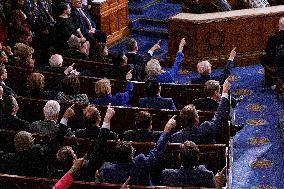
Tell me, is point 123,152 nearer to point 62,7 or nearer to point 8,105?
point 8,105

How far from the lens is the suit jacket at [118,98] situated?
199 inches

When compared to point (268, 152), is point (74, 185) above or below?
above

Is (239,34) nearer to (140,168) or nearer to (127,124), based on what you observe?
(127,124)

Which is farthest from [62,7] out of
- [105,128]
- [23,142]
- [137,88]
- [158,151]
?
[158,151]

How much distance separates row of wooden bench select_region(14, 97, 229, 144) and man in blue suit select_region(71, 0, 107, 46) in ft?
8.33

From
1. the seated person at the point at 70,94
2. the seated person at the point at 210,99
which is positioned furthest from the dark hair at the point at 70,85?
the seated person at the point at 210,99

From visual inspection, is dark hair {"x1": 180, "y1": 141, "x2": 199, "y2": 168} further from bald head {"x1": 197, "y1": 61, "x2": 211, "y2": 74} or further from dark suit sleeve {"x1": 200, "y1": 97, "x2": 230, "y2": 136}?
bald head {"x1": 197, "y1": 61, "x2": 211, "y2": 74}

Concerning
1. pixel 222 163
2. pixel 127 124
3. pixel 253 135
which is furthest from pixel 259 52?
pixel 222 163

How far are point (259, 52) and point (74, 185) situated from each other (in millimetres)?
4513

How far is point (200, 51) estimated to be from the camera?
7328mm

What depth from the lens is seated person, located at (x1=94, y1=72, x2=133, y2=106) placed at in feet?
16.3

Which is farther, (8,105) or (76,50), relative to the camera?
(76,50)

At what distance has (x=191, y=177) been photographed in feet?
12.1

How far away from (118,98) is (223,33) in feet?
8.51
